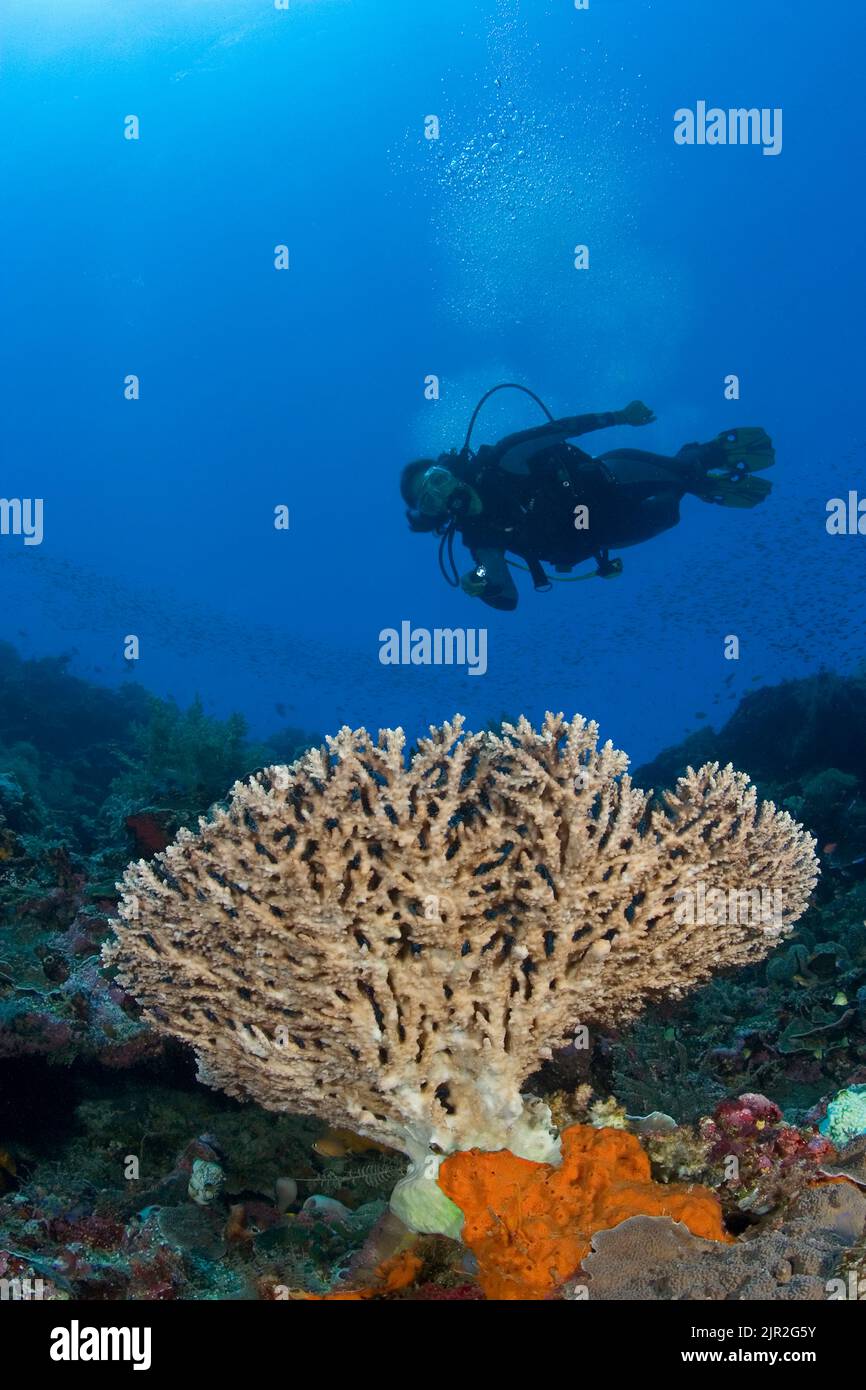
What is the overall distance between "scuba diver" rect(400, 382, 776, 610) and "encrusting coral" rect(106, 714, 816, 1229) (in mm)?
7529

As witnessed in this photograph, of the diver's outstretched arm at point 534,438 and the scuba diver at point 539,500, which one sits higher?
the diver's outstretched arm at point 534,438

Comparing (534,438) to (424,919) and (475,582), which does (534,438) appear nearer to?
(475,582)

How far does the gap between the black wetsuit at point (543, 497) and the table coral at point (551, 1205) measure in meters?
8.50

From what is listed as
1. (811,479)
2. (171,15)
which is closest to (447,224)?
(171,15)

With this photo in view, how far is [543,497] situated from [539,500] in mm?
76

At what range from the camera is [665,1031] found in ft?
18.4

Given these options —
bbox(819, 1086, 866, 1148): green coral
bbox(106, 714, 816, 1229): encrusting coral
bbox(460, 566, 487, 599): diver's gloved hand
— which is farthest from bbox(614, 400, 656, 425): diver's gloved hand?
bbox(819, 1086, 866, 1148): green coral

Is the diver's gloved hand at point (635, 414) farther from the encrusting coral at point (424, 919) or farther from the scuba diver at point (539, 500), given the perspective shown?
the encrusting coral at point (424, 919)

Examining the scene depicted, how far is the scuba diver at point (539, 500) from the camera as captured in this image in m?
11.2

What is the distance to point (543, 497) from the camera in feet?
37.9

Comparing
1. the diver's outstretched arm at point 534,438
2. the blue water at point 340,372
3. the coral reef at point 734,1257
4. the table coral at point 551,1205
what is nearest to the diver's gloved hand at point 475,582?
the diver's outstretched arm at point 534,438

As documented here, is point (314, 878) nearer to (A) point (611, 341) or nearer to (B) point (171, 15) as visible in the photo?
(A) point (611, 341)

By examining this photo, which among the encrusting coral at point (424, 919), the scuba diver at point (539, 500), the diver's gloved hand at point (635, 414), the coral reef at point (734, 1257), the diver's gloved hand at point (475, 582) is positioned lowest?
the coral reef at point (734, 1257)

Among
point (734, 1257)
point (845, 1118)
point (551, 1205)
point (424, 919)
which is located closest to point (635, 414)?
point (845, 1118)
